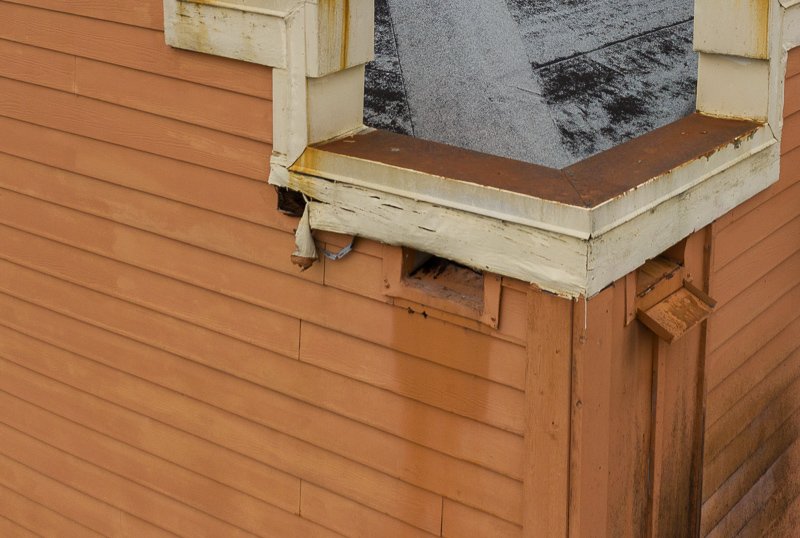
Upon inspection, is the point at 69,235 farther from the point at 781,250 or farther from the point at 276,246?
the point at 781,250

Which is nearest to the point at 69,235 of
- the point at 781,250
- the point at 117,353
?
the point at 117,353

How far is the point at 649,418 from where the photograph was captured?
5.73 m

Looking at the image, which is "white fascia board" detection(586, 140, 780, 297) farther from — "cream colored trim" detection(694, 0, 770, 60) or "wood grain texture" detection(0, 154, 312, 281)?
"wood grain texture" detection(0, 154, 312, 281)

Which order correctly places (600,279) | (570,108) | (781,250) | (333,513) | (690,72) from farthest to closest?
(690,72) < (570,108) < (781,250) < (333,513) < (600,279)

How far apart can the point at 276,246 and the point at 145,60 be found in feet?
3.62

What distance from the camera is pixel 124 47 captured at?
6129 mm

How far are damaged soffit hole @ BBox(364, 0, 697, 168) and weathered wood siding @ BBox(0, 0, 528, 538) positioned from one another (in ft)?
4.09


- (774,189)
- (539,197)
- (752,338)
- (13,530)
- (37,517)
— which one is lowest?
(13,530)

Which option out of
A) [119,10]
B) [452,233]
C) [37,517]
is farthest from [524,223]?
[37,517]

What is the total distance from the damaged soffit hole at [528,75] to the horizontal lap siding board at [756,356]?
956mm

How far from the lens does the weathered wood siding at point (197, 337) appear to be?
553 cm

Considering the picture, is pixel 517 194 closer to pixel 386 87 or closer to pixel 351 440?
pixel 351 440

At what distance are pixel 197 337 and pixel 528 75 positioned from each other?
2495mm

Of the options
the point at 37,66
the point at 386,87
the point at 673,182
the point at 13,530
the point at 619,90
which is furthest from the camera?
the point at 13,530
